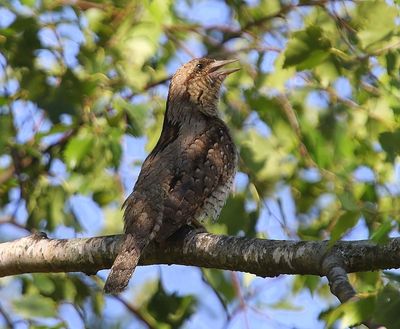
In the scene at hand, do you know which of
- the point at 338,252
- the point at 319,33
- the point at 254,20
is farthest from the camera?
the point at 254,20

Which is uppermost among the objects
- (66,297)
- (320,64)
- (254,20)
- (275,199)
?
(320,64)

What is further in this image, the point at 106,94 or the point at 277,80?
the point at 106,94

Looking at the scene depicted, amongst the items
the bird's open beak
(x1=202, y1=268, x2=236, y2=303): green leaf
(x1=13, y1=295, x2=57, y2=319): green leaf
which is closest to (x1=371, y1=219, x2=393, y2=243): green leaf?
(x1=13, y1=295, x2=57, y2=319): green leaf

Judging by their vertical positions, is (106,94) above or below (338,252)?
below

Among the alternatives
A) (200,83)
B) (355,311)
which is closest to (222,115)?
(200,83)

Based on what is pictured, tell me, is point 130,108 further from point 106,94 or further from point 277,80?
point 277,80

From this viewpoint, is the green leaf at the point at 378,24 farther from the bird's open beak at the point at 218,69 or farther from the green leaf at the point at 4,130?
the green leaf at the point at 4,130

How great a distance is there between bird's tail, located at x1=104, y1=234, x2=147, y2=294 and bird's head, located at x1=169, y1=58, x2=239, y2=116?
5.80ft

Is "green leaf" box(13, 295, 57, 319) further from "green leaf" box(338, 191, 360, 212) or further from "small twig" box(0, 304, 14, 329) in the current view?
"green leaf" box(338, 191, 360, 212)

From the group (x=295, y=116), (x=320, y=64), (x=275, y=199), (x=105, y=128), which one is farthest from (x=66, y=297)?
(x=320, y=64)

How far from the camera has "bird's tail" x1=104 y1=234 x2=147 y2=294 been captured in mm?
3920

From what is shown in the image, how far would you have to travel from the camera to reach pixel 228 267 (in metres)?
3.58

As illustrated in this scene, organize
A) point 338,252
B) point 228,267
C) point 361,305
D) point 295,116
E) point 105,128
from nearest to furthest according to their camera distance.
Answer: point 361,305 < point 338,252 < point 228,267 < point 295,116 < point 105,128

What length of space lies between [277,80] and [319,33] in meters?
0.79
